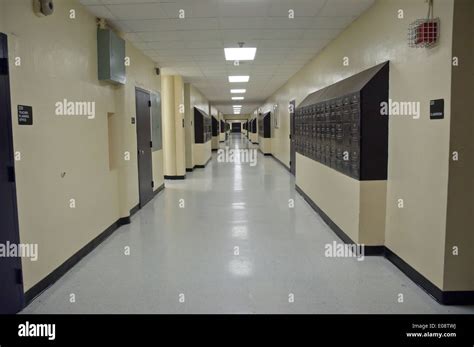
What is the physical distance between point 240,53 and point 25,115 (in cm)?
459

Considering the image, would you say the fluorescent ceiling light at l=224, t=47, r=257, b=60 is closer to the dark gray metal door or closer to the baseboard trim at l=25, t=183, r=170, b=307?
the dark gray metal door

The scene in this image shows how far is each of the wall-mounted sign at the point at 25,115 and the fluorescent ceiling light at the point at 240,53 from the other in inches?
161

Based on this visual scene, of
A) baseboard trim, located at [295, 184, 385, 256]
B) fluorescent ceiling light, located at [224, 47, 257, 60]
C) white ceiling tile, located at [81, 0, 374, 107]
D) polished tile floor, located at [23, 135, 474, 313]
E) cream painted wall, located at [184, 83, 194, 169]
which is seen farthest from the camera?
cream painted wall, located at [184, 83, 194, 169]

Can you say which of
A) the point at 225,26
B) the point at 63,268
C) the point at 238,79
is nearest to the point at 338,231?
the point at 225,26

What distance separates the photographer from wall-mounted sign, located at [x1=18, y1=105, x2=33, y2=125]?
2.96 metres

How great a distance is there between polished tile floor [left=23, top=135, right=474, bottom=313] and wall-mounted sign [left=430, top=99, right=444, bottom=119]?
1.51m

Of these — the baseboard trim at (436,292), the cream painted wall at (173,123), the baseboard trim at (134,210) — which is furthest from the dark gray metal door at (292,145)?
the baseboard trim at (436,292)

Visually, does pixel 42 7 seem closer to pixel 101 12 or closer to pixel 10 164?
pixel 101 12

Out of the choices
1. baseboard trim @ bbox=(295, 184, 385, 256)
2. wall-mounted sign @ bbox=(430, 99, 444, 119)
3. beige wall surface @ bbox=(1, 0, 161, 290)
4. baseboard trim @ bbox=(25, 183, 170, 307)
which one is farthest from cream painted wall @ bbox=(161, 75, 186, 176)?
wall-mounted sign @ bbox=(430, 99, 444, 119)

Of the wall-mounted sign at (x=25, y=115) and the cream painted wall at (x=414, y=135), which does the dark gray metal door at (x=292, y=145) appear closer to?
the cream painted wall at (x=414, y=135)

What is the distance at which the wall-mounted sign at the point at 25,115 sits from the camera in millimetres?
2965

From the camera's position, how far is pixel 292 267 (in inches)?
149
